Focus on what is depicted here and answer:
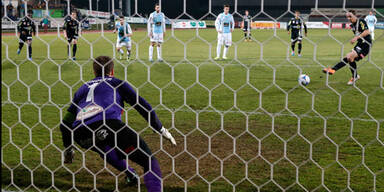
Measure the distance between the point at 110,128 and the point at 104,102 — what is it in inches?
10.7

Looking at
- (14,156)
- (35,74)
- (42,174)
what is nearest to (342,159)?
(42,174)

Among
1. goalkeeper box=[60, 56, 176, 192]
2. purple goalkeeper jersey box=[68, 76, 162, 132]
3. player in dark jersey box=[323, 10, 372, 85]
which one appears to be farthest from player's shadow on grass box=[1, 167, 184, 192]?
player in dark jersey box=[323, 10, 372, 85]

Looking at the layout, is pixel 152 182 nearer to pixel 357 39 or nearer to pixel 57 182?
pixel 57 182

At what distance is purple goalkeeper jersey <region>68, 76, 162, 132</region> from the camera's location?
2838 millimetres

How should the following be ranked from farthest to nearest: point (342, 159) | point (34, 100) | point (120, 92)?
1. point (34, 100)
2. point (342, 159)
3. point (120, 92)

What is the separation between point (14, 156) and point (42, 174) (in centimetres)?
67

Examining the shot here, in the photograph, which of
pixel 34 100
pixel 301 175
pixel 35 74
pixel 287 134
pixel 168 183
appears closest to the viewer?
pixel 168 183

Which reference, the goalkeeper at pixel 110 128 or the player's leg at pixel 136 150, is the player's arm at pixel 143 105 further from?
the player's leg at pixel 136 150

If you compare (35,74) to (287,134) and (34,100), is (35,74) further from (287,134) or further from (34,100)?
(287,134)

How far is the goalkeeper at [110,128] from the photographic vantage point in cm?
269

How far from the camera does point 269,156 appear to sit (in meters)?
3.81

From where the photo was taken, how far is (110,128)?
2.70 m

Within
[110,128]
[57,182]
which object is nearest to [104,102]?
[110,128]

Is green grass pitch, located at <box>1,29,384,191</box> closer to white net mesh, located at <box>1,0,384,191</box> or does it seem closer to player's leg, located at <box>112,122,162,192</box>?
white net mesh, located at <box>1,0,384,191</box>
